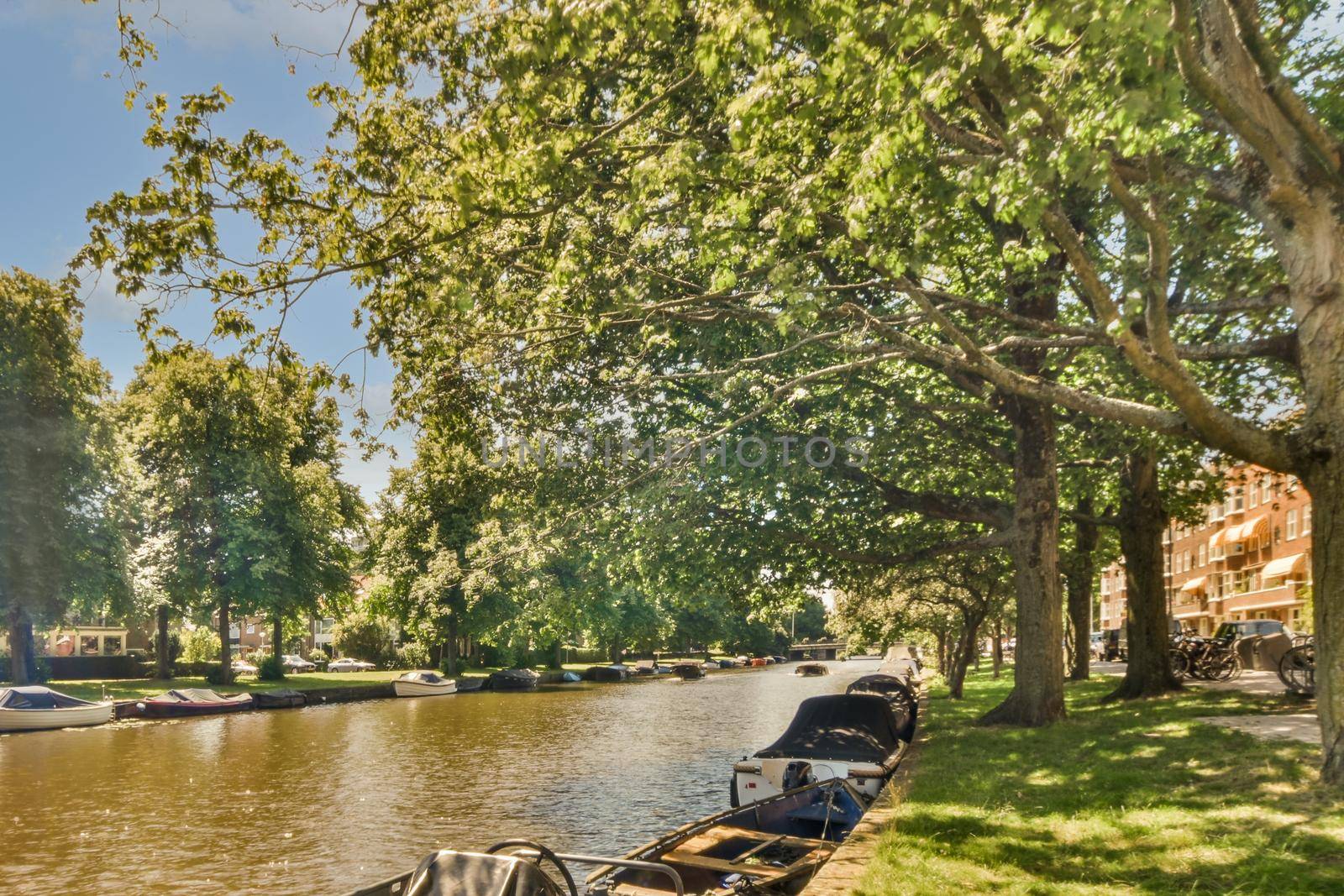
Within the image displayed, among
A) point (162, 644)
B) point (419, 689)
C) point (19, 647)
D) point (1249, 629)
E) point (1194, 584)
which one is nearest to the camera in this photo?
point (1249, 629)

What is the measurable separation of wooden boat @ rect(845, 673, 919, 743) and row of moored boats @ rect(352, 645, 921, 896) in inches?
102

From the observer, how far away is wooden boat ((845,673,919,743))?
22344 mm

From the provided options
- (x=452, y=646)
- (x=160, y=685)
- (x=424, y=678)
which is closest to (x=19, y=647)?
(x=160, y=685)

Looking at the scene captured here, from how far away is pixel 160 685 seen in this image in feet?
163

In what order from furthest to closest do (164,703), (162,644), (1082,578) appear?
(162,644) → (164,703) → (1082,578)

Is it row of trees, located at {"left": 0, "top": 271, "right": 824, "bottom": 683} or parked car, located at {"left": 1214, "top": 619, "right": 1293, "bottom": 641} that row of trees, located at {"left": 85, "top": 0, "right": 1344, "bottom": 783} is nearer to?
row of trees, located at {"left": 0, "top": 271, "right": 824, "bottom": 683}

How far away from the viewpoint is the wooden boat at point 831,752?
15.1 meters

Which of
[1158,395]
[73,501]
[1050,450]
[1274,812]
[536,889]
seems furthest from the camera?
[73,501]

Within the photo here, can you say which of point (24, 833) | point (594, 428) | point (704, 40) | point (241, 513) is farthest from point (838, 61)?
point (241, 513)

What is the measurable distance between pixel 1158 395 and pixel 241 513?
153ft

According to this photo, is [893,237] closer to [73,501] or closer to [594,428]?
[594,428]

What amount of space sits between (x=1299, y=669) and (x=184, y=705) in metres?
39.4

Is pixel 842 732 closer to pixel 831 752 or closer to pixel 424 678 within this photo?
pixel 831 752

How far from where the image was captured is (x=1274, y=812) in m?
9.34
